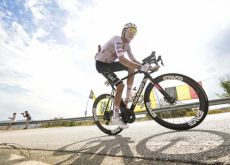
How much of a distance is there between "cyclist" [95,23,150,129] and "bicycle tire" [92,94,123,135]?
0.57 meters

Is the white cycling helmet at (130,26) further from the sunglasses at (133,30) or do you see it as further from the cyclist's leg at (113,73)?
the cyclist's leg at (113,73)

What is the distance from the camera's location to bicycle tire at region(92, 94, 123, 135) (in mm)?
6066

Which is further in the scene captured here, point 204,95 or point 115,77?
point 115,77

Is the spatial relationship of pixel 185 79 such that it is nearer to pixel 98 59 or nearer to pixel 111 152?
pixel 111 152

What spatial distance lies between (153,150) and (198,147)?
56cm

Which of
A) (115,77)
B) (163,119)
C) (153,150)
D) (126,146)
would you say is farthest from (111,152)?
(115,77)

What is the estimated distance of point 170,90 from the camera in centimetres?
495

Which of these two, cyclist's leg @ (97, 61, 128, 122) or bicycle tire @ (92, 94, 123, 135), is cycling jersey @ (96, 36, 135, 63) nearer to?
cyclist's leg @ (97, 61, 128, 122)

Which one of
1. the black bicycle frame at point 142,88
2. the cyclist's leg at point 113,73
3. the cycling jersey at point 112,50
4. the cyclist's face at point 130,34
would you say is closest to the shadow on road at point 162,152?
the black bicycle frame at point 142,88

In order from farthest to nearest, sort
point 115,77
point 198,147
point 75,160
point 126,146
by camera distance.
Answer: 1. point 115,77
2. point 126,146
3. point 75,160
4. point 198,147

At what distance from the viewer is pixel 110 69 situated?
5887 mm

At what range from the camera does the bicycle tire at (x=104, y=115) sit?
6066 millimetres

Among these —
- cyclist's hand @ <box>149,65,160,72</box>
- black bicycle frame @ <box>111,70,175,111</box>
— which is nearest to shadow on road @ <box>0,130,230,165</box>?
black bicycle frame @ <box>111,70,175,111</box>

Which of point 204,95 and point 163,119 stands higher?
point 204,95
